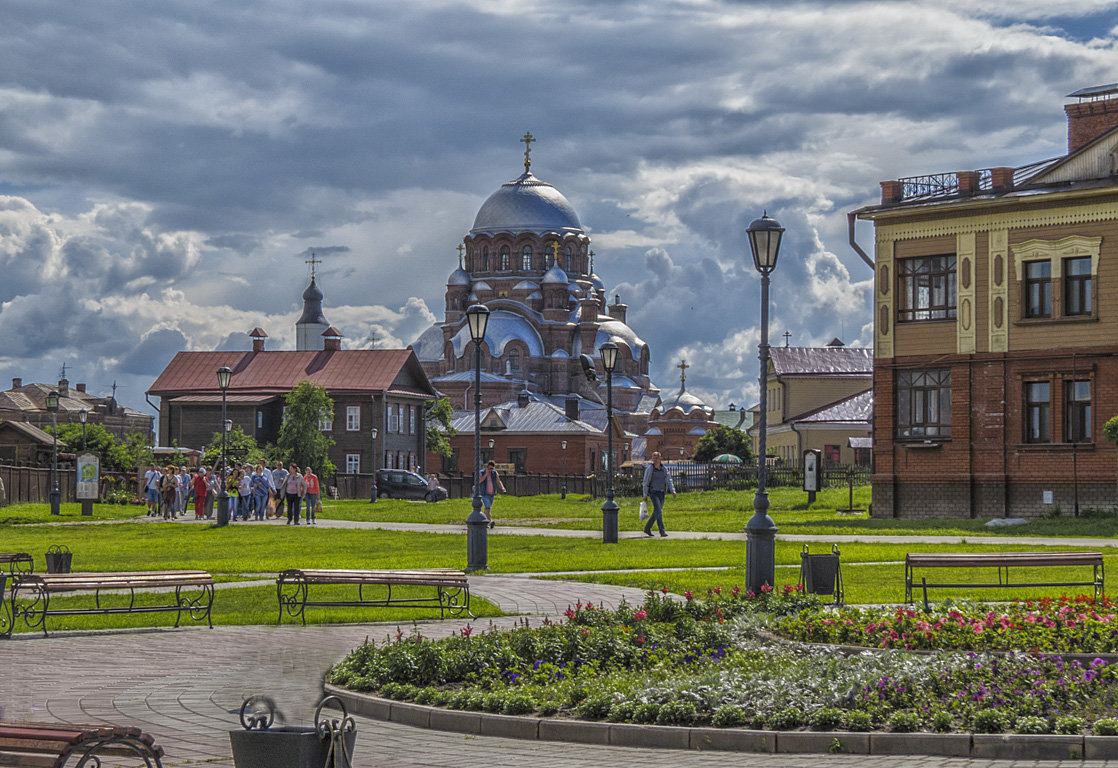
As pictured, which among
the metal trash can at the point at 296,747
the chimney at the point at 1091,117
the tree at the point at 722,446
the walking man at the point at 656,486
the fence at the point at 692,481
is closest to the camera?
the metal trash can at the point at 296,747

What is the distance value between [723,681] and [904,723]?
4.52 feet

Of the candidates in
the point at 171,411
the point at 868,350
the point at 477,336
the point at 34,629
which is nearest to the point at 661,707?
the point at 34,629

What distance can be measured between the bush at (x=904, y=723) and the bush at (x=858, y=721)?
0.43 feet

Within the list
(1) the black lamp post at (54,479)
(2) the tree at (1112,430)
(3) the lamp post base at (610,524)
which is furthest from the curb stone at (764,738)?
(1) the black lamp post at (54,479)

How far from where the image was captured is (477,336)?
69.8 ft

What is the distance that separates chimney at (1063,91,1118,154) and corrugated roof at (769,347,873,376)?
117 feet

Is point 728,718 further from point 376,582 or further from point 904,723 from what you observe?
point 376,582

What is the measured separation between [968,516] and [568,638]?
2576cm

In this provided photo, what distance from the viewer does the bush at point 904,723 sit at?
331 inches

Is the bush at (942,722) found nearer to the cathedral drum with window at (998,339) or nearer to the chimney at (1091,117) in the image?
the cathedral drum with window at (998,339)

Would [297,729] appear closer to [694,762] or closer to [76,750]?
[76,750]

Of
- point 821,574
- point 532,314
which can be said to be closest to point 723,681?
point 821,574

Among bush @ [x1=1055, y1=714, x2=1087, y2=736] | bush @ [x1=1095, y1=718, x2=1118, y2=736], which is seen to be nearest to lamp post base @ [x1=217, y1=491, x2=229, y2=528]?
bush @ [x1=1055, y1=714, x2=1087, y2=736]

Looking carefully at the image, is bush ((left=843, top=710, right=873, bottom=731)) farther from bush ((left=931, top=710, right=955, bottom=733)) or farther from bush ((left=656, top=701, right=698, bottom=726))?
bush ((left=656, top=701, right=698, bottom=726))
